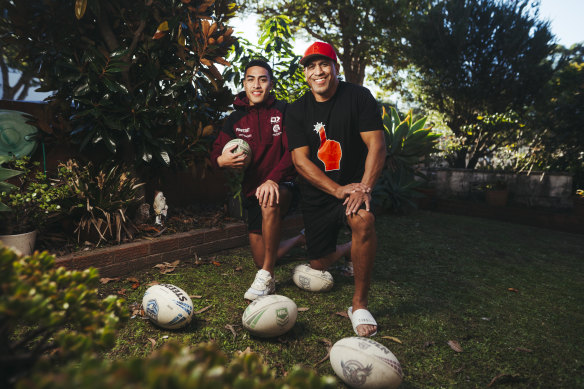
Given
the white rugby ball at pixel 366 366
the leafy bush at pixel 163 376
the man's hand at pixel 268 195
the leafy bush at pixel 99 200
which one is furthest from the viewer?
the leafy bush at pixel 99 200

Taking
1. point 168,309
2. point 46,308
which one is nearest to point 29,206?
point 168,309

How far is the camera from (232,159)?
310 cm

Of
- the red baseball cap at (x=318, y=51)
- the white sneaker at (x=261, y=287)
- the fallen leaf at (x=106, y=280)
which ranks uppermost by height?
the red baseball cap at (x=318, y=51)

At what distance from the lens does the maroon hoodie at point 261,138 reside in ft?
11.0

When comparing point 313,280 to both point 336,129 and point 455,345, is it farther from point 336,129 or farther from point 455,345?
point 336,129

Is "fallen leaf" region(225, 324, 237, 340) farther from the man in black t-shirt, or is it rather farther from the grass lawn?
the man in black t-shirt

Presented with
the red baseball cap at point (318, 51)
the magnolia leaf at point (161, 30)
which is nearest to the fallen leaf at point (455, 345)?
the red baseball cap at point (318, 51)

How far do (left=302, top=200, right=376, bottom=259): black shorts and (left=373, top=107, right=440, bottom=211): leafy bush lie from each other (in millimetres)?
3125

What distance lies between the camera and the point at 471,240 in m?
5.11

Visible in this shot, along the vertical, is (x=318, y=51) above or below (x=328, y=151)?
above

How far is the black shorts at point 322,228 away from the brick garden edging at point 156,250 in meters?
1.38

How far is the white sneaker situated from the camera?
2.76 meters

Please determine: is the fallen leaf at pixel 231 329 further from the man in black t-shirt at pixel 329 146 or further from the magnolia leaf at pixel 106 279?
the magnolia leaf at pixel 106 279

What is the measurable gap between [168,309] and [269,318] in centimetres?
66
